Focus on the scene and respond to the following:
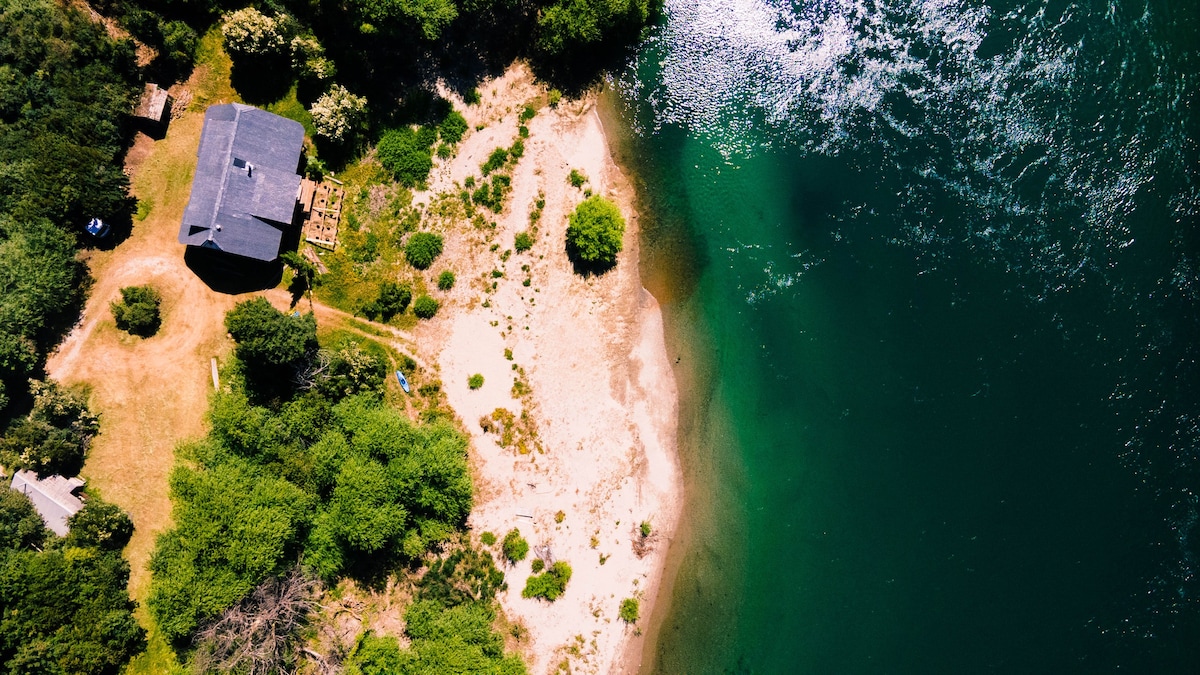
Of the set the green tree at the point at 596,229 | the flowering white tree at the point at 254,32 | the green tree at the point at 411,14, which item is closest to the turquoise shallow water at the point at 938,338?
the green tree at the point at 596,229

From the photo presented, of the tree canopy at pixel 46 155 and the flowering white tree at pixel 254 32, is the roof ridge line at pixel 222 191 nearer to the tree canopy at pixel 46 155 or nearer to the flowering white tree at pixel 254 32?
the flowering white tree at pixel 254 32

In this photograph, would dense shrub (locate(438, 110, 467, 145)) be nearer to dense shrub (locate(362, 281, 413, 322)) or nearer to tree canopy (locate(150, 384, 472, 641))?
dense shrub (locate(362, 281, 413, 322))

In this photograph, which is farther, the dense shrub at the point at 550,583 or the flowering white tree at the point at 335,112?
the dense shrub at the point at 550,583

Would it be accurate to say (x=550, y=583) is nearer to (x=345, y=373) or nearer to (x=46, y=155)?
(x=345, y=373)

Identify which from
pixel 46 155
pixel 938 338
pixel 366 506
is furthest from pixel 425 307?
pixel 938 338

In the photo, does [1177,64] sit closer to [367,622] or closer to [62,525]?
[367,622]

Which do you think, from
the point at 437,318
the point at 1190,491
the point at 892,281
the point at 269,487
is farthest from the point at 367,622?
the point at 1190,491
